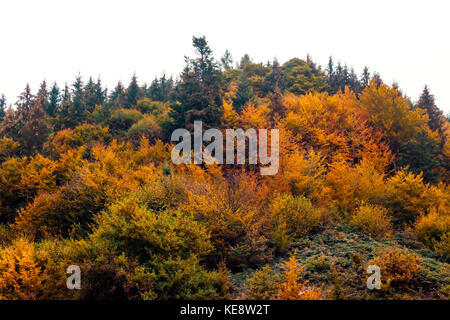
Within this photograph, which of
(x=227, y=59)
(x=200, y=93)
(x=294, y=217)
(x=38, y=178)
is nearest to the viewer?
(x=294, y=217)

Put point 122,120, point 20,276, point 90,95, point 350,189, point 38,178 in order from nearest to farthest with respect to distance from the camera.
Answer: point 20,276 → point 350,189 → point 38,178 → point 122,120 → point 90,95

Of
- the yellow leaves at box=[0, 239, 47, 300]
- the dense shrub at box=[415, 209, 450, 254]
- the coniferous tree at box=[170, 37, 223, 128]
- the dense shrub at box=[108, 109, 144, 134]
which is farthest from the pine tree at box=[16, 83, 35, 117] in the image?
the dense shrub at box=[415, 209, 450, 254]

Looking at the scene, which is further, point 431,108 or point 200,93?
point 431,108

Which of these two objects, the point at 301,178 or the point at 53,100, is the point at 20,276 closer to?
the point at 301,178

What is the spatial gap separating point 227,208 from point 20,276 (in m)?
8.29

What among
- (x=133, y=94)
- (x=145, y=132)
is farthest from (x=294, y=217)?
(x=133, y=94)

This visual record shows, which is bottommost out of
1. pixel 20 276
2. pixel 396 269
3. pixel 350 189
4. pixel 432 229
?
pixel 20 276

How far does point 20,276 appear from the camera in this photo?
9.41m

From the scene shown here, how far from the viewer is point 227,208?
534 inches

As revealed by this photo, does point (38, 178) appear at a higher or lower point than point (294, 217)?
higher

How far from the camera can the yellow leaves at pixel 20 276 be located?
9.23 metres

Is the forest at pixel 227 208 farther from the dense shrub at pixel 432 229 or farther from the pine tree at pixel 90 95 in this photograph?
the pine tree at pixel 90 95

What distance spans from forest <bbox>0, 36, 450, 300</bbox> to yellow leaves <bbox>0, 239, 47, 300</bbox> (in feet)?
0.16
